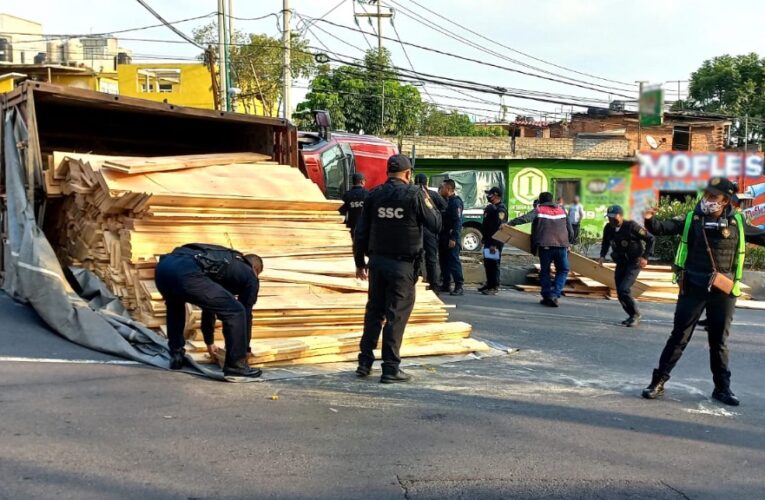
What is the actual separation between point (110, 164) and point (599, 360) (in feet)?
17.7

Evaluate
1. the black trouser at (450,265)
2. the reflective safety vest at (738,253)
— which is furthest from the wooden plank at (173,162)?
the reflective safety vest at (738,253)

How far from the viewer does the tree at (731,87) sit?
15.8m

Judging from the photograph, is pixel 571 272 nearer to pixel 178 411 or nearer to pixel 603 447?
pixel 603 447

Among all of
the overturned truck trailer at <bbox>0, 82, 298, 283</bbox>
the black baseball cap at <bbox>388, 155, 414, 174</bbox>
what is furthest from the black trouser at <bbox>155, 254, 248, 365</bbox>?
the overturned truck trailer at <bbox>0, 82, 298, 283</bbox>

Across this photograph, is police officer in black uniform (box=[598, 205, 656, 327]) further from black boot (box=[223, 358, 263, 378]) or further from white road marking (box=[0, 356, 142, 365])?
white road marking (box=[0, 356, 142, 365])

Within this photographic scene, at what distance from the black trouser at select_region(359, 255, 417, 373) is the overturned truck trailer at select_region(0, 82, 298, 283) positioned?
3.62m

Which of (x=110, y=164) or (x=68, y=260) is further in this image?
(x=68, y=260)

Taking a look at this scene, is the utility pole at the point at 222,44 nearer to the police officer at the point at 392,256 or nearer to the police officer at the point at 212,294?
the police officer at the point at 392,256

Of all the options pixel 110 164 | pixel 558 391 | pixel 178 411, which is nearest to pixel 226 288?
pixel 178 411

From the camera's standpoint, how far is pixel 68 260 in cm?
823

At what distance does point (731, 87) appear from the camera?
17.2m

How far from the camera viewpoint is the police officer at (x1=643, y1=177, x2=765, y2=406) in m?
6.20

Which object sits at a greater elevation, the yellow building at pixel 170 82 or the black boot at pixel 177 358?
the yellow building at pixel 170 82

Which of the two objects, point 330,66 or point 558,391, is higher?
point 330,66
